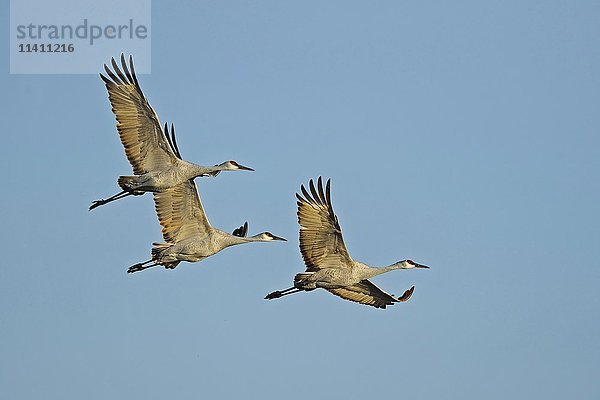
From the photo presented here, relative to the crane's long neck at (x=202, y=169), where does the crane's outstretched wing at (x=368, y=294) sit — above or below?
below

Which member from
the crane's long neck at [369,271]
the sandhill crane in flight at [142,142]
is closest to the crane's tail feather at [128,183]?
the sandhill crane in flight at [142,142]

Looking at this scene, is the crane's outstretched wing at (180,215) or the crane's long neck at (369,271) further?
the crane's outstretched wing at (180,215)

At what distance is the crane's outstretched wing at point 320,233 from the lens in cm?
5612

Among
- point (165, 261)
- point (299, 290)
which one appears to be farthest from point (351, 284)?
point (165, 261)

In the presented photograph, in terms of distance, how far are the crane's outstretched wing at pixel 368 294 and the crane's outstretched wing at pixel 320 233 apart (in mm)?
2557

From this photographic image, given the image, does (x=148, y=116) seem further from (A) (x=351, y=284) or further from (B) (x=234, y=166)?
(A) (x=351, y=284)

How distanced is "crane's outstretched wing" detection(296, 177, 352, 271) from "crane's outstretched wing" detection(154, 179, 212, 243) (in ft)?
9.03

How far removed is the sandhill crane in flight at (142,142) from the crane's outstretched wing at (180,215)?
0.75 metres

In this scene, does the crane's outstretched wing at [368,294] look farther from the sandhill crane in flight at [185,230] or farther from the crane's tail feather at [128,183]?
the crane's tail feather at [128,183]

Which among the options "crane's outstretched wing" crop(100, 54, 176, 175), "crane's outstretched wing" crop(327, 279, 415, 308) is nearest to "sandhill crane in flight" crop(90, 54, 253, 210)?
"crane's outstretched wing" crop(100, 54, 176, 175)

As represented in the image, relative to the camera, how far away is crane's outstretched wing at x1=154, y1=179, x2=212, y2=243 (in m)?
57.2

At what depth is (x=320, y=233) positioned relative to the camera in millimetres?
56344

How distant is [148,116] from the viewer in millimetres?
56094

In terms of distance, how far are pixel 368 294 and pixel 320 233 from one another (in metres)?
3.95
